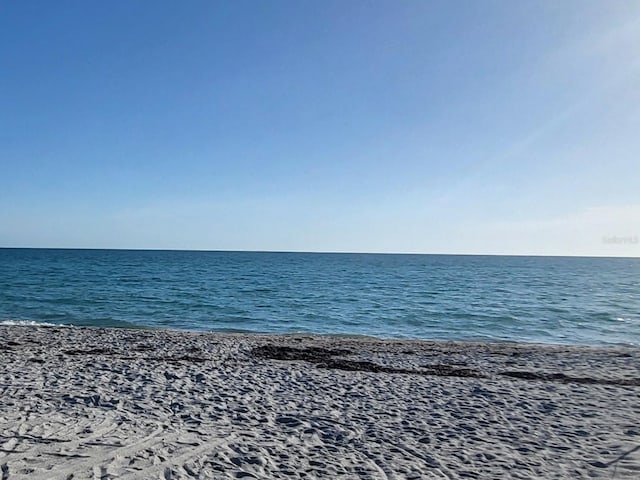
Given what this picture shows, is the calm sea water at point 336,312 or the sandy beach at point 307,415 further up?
the sandy beach at point 307,415

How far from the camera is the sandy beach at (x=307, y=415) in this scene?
20.5 ft

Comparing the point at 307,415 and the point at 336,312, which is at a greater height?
the point at 307,415

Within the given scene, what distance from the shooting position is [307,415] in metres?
8.38

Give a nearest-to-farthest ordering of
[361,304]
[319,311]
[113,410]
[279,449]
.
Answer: [279,449] < [113,410] < [319,311] < [361,304]

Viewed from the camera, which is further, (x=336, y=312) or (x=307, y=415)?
(x=336, y=312)

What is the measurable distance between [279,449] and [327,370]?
583 centimetres

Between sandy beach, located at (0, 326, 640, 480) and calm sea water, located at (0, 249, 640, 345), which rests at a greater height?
sandy beach, located at (0, 326, 640, 480)

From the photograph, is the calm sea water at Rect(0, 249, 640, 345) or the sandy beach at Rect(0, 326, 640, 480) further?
the calm sea water at Rect(0, 249, 640, 345)

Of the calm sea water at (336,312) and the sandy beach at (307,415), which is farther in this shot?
the calm sea water at (336,312)

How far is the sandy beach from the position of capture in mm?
6234

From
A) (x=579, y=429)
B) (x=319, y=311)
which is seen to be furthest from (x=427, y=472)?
(x=319, y=311)

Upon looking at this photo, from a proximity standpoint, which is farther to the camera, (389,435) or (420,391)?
(420,391)

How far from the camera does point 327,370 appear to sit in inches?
492

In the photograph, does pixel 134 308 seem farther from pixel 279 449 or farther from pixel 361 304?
pixel 279 449
